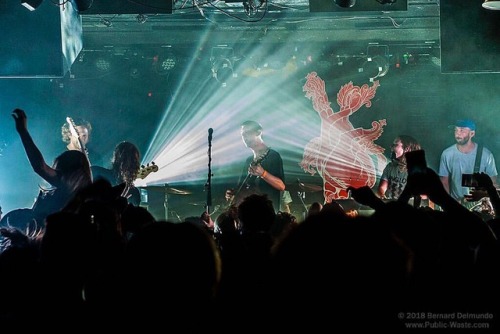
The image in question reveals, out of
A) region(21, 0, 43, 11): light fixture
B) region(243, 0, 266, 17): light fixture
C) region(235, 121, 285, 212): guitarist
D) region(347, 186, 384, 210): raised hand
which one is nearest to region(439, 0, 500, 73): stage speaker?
region(243, 0, 266, 17): light fixture

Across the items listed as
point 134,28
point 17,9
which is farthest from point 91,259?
point 134,28

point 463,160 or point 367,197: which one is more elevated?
point 463,160

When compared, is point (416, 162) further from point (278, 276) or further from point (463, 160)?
point (463, 160)

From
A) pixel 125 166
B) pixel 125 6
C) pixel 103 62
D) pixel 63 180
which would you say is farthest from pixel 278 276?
pixel 103 62

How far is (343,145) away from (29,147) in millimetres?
8673

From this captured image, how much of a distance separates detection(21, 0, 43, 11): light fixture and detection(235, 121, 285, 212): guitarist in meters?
2.90

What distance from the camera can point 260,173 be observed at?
7.50 m

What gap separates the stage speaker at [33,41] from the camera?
7246 mm

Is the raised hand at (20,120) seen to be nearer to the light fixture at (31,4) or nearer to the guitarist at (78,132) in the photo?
the light fixture at (31,4)

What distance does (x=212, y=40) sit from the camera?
11.7 meters

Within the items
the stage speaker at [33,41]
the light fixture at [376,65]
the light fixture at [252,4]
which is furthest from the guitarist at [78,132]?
the light fixture at [376,65]

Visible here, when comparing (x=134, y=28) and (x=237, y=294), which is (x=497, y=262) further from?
(x=134, y=28)

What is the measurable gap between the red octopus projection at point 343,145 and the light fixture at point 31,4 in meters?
6.24

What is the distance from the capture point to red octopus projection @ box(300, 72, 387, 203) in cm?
1202
